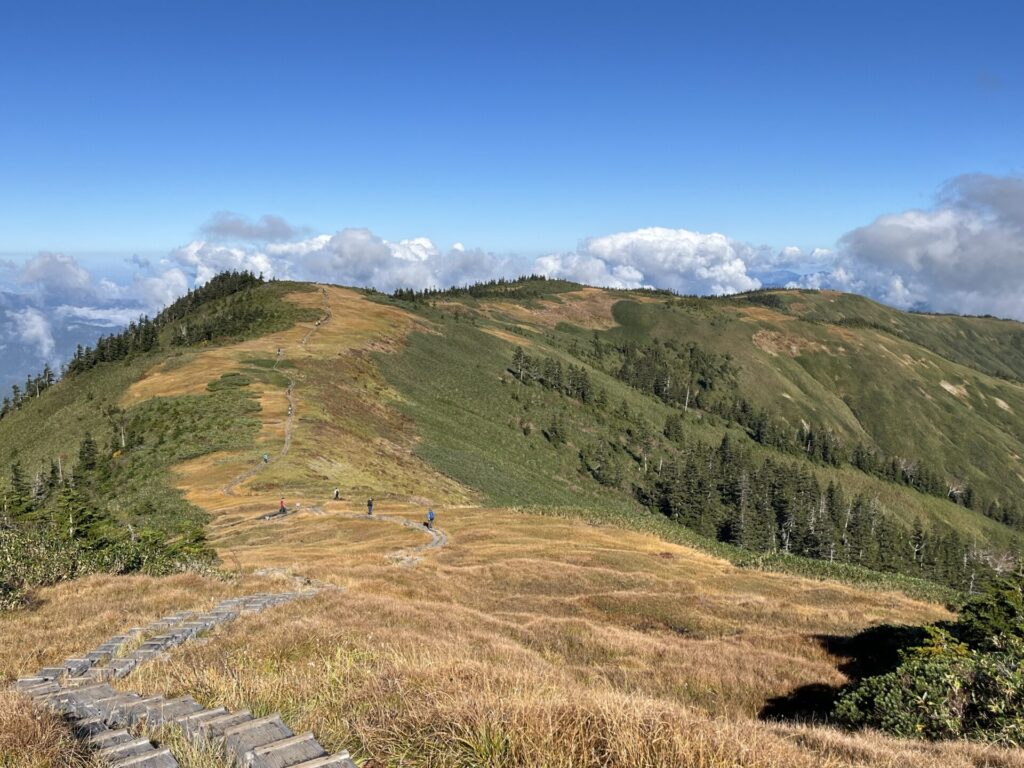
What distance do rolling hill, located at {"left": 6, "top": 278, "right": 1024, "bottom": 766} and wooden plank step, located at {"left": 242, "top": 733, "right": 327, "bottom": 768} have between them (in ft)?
1.79

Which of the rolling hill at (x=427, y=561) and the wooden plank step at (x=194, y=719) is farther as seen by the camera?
the rolling hill at (x=427, y=561)

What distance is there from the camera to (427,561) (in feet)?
110

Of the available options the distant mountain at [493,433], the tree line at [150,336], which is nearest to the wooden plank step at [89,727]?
the distant mountain at [493,433]

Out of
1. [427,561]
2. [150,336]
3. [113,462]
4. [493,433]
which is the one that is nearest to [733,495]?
[493,433]

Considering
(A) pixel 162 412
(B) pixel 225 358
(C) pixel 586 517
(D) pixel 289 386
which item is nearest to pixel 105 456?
(A) pixel 162 412

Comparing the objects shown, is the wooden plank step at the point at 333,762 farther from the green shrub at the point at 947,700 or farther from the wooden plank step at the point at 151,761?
the green shrub at the point at 947,700

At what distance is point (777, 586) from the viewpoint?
3241cm

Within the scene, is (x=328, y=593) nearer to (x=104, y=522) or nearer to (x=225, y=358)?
(x=104, y=522)

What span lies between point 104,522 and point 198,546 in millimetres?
7901

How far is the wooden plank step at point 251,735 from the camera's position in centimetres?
534

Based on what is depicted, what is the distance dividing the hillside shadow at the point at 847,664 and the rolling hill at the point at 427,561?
203mm

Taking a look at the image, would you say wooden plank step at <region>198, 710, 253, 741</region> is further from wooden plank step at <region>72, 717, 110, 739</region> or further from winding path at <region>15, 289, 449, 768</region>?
wooden plank step at <region>72, 717, 110, 739</region>

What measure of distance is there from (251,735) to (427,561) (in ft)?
94.1

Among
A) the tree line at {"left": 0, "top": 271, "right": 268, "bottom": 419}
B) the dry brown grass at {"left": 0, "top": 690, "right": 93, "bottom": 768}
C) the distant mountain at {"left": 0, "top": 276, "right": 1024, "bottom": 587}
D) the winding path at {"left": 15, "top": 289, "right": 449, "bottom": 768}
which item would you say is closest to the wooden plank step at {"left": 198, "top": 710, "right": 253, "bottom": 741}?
the winding path at {"left": 15, "top": 289, "right": 449, "bottom": 768}
